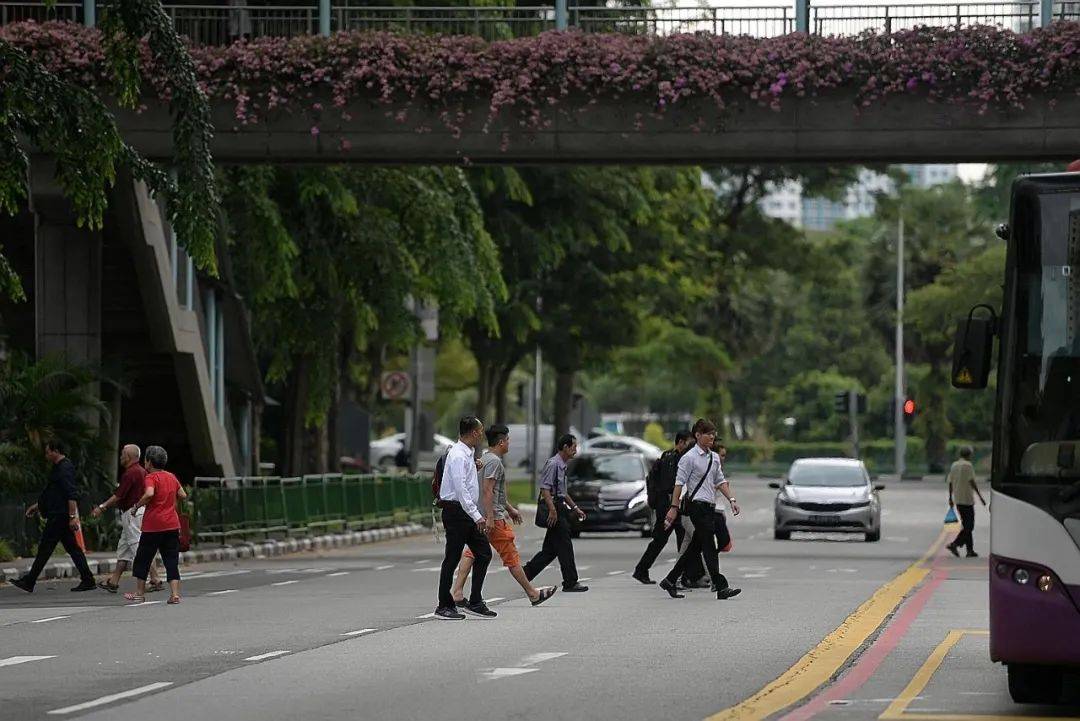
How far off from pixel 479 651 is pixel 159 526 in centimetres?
657

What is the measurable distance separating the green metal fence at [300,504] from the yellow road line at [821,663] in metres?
12.4

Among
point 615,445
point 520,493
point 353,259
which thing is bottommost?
point 520,493

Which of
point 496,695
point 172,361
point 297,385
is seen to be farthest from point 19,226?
point 496,695

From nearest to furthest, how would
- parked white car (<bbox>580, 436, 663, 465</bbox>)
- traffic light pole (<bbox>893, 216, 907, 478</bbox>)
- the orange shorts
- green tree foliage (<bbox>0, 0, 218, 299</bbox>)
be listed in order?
the orange shorts, green tree foliage (<bbox>0, 0, 218, 299</bbox>), parked white car (<bbox>580, 436, 663, 465</bbox>), traffic light pole (<bbox>893, 216, 907, 478</bbox>)

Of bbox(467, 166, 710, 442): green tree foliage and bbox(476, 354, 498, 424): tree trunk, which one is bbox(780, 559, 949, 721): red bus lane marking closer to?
bbox(467, 166, 710, 442): green tree foliage

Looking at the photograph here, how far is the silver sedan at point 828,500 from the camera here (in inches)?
1468

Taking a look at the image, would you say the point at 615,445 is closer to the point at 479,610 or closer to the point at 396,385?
the point at 396,385

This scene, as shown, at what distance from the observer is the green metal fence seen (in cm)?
3262

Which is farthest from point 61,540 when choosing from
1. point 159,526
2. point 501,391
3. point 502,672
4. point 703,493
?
point 501,391

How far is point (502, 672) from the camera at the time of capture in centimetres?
1398

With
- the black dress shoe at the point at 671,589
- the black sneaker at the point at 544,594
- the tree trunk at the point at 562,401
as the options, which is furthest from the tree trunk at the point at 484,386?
the black sneaker at the point at 544,594

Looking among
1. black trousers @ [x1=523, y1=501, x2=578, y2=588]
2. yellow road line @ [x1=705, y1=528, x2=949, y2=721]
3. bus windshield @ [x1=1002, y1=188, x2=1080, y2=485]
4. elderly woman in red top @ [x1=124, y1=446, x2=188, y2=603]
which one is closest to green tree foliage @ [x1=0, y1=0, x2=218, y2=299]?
elderly woman in red top @ [x1=124, y1=446, x2=188, y2=603]

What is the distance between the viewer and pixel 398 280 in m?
37.8

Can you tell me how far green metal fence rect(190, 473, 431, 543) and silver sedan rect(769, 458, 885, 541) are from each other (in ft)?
25.1
